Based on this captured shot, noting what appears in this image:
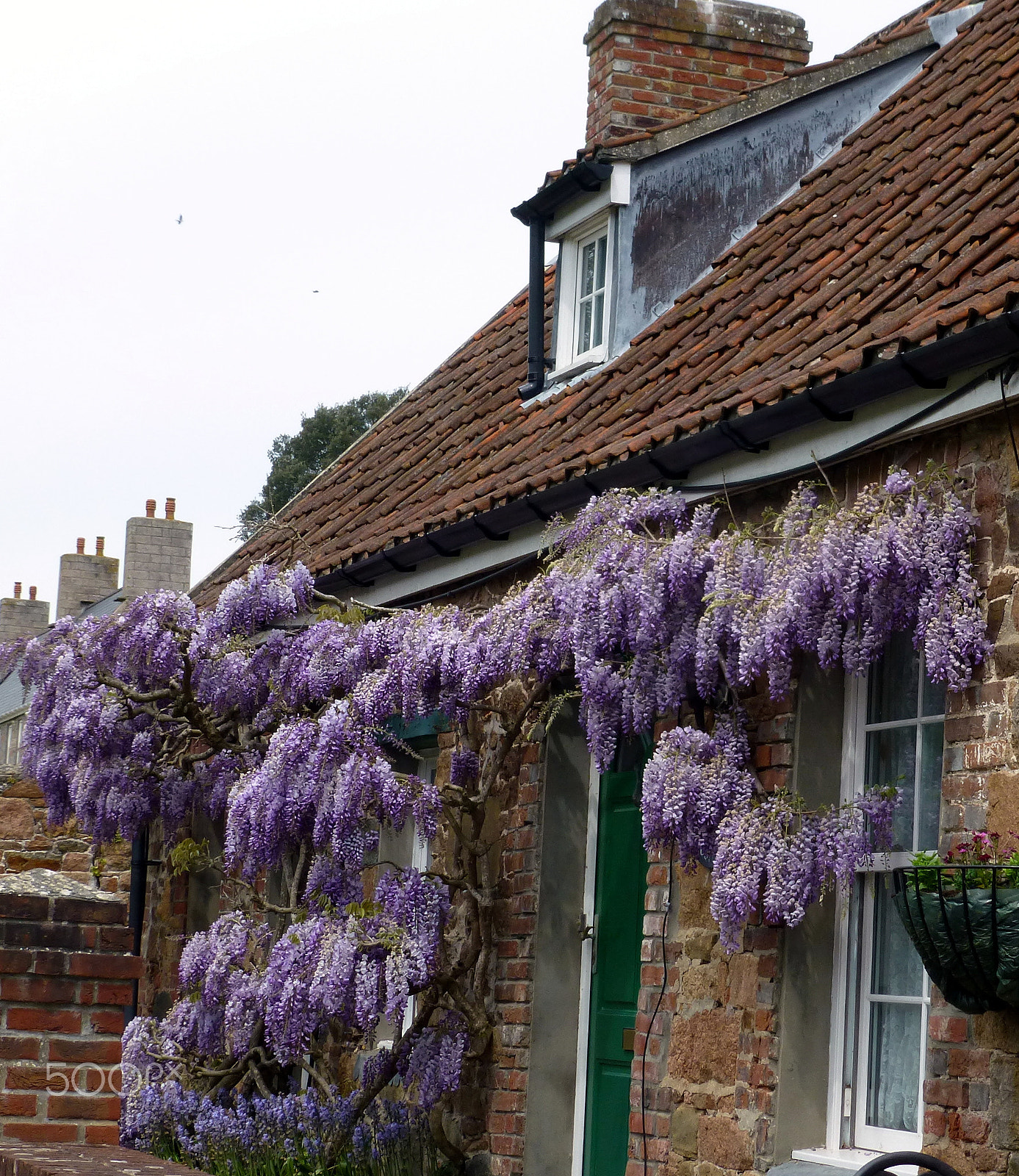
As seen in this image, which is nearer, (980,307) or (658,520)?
(980,307)

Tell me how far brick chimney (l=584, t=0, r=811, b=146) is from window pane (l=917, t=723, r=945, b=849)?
593 centimetres

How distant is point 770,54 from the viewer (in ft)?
37.8

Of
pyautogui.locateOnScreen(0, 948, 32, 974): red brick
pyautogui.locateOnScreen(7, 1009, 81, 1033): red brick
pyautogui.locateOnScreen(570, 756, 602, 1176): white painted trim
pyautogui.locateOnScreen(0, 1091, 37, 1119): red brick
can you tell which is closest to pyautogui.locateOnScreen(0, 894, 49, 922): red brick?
pyautogui.locateOnScreen(0, 948, 32, 974): red brick

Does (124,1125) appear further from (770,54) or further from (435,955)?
(770,54)

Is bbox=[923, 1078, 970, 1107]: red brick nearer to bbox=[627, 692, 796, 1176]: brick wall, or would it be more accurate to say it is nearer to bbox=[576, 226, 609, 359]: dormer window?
bbox=[627, 692, 796, 1176]: brick wall

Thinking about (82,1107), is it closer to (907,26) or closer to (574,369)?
(574,369)

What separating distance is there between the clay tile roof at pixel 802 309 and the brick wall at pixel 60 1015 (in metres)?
2.88

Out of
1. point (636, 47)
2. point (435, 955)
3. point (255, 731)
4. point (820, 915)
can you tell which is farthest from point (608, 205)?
point (820, 915)

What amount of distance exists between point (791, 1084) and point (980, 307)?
2687 millimetres

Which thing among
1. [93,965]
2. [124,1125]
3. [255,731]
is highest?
[255,731]

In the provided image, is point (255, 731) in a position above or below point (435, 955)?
above

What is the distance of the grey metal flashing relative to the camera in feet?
31.5

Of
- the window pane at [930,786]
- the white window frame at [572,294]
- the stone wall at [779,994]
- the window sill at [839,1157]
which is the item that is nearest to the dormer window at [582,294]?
the white window frame at [572,294]

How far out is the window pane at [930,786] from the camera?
5867 millimetres
